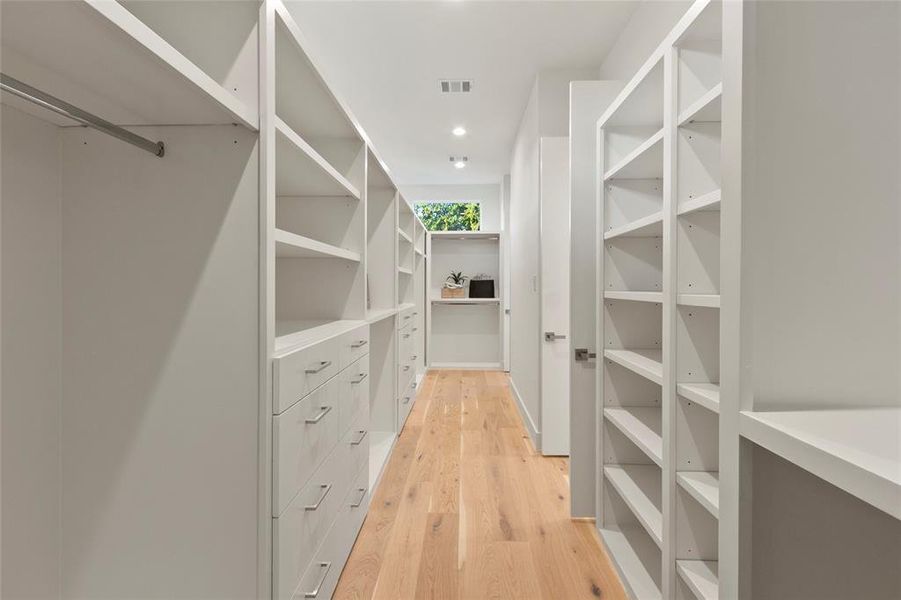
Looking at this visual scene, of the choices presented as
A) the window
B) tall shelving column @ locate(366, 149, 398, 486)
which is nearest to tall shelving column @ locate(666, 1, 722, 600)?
tall shelving column @ locate(366, 149, 398, 486)

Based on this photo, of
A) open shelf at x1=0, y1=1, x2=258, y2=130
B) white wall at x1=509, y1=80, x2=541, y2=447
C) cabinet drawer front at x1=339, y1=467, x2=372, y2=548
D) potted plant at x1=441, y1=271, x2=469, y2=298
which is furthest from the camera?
potted plant at x1=441, y1=271, x2=469, y2=298

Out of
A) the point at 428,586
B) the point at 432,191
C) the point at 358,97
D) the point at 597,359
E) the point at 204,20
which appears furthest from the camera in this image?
the point at 432,191

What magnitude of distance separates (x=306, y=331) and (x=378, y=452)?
1396 mm

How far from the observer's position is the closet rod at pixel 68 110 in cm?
77

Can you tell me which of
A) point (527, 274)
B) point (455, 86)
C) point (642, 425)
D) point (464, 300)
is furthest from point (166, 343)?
point (464, 300)

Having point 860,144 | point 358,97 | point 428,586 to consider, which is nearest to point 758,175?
point 860,144

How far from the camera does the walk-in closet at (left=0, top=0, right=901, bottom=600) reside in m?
0.76

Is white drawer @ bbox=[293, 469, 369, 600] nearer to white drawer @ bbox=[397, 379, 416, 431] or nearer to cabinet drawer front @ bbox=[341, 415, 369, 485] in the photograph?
cabinet drawer front @ bbox=[341, 415, 369, 485]

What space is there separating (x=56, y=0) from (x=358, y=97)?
3496mm

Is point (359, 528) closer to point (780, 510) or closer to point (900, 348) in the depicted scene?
point (780, 510)

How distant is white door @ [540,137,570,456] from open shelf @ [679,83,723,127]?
178 centimetres

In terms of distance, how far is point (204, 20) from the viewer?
1.10m

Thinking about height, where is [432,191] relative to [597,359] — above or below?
above

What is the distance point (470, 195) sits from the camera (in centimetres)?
688
